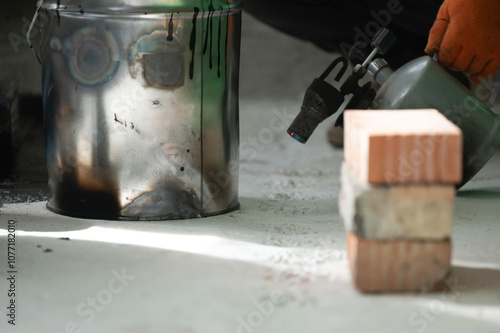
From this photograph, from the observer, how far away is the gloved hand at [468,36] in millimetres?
1688

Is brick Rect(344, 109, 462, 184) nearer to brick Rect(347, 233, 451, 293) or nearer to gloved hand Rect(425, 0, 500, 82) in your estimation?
brick Rect(347, 233, 451, 293)

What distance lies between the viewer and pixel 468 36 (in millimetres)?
1683

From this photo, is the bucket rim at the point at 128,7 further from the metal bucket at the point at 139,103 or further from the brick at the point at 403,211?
the brick at the point at 403,211

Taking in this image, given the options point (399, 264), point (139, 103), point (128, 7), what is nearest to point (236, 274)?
point (399, 264)

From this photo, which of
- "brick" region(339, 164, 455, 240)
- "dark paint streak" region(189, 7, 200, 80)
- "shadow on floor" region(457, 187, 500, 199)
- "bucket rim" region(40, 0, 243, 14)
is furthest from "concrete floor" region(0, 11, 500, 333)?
"bucket rim" region(40, 0, 243, 14)

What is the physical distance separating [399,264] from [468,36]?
0.74 metres

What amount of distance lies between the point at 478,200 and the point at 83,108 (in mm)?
963

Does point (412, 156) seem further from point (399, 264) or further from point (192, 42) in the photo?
A: point (192, 42)

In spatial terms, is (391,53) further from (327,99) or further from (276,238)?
(276,238)

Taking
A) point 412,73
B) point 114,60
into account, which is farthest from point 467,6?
point 114,60

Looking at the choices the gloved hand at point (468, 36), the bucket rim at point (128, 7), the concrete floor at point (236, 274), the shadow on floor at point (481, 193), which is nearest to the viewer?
the concrete floor at point (236, 274)

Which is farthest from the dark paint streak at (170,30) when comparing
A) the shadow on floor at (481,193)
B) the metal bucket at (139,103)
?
the shadow on floor at (481,193)

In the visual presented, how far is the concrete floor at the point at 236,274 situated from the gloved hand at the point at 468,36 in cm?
34

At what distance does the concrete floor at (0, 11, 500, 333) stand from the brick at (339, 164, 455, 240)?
0.10m
